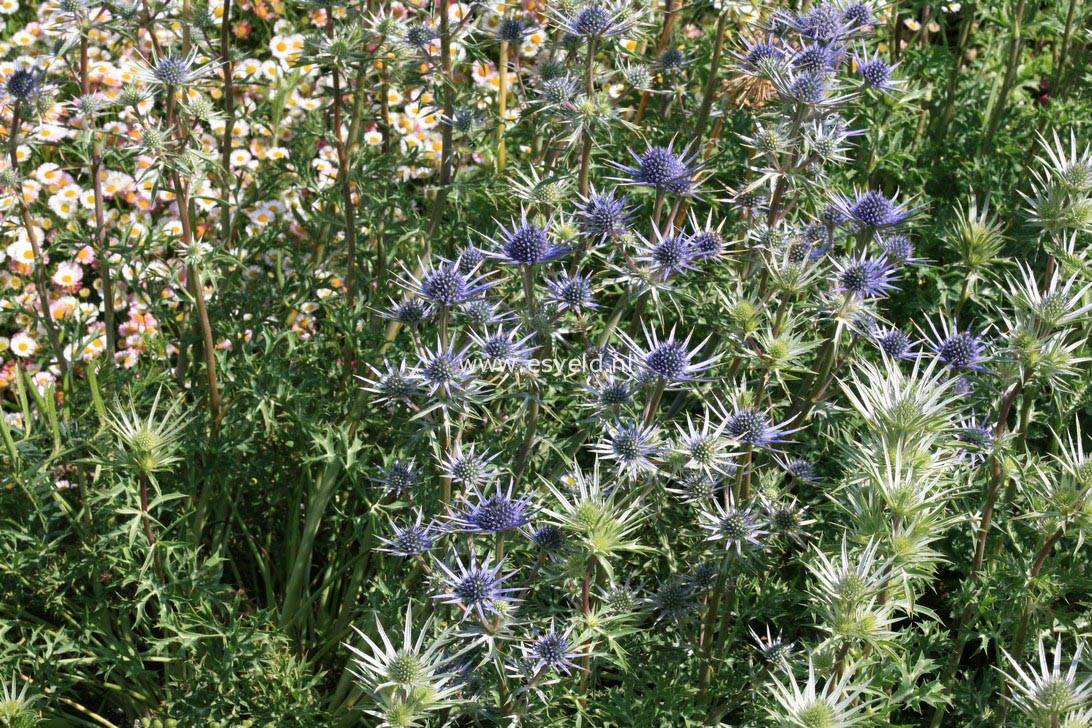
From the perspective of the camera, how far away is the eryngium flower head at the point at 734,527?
7.96 ft

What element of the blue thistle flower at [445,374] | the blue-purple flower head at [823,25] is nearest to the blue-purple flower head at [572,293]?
the blue thistle flower at [445,374]

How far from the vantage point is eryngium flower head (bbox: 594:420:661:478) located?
7.49ft

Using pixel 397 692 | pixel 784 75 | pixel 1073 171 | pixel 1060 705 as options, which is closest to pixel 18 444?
pixel 397 692

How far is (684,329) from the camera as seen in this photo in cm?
391

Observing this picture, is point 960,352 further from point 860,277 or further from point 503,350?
point 503,350

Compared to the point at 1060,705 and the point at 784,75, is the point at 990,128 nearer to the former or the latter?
the point at 784,75

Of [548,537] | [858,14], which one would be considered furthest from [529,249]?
[858,14]

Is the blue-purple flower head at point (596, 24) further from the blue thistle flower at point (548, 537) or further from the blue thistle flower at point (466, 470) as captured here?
the blue thistle flower at point (548, 537)

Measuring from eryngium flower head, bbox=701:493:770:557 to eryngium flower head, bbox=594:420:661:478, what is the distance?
23cm

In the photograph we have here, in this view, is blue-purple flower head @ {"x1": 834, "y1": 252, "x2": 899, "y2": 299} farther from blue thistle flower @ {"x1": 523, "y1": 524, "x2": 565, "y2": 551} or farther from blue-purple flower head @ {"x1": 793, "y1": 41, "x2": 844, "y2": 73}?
blue thistle flower @ {"x1": 523, "y1": 524, "x2": 565, "y2": 551}

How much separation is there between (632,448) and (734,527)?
0.36 m

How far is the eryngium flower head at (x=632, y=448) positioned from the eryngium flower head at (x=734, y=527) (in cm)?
23

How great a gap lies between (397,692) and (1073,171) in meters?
2.02

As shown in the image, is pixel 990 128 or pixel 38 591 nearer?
pixel 38 591
